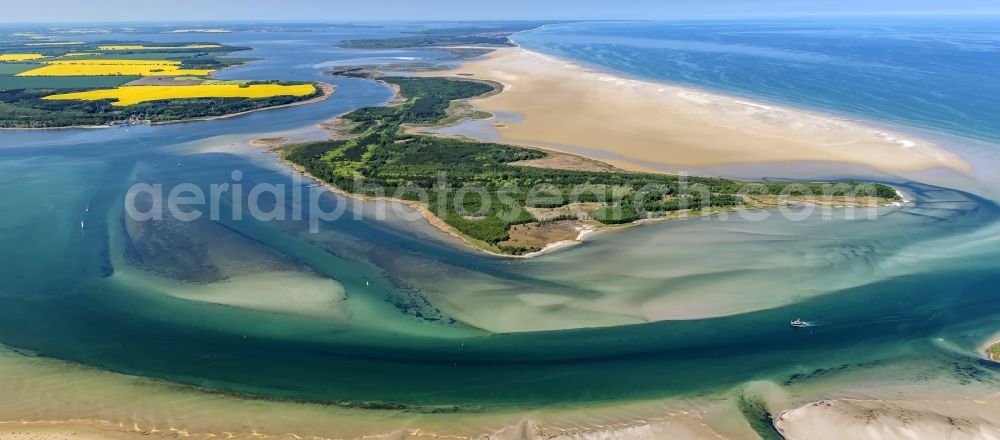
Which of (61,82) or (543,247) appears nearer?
(543,247)

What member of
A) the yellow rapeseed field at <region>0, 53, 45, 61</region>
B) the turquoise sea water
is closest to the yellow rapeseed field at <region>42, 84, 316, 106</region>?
the turquoise sea water

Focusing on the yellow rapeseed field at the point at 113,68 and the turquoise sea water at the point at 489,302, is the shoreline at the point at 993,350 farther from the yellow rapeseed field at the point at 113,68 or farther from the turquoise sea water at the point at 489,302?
the yellow rapeseed field at the point at 113,68

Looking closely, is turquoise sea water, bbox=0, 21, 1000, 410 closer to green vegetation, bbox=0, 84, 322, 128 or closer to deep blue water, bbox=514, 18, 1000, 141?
green vegetation, bbox=0, 84, 322, 128

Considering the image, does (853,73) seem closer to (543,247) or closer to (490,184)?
(490,184)

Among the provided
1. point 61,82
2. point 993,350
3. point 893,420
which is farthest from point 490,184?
point 61,82

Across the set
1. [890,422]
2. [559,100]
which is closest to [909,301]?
[890,422]

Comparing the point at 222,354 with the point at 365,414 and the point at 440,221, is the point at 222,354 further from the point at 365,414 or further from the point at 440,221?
the point at 440,221
